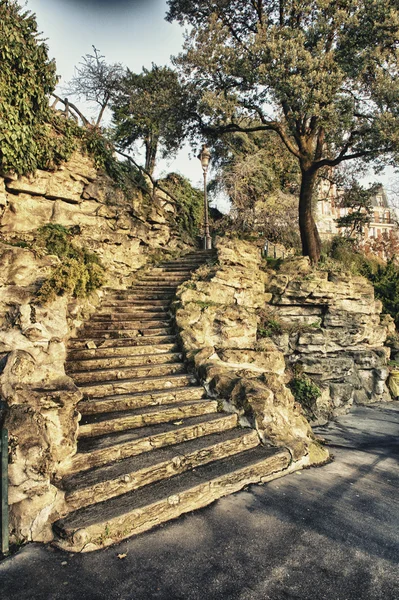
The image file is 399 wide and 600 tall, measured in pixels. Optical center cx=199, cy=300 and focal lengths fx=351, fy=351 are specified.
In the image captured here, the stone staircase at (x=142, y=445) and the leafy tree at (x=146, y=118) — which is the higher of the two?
the leafy tree at (x=146, y=118)

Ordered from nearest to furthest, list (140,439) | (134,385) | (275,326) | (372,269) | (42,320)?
(140,439)
(42,320)
(134,385)
(275,326)
(372,269)

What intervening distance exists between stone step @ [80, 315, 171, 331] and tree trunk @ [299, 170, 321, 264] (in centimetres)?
728

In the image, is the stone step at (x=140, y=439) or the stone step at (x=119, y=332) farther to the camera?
the stone step at (x=119, y=332)

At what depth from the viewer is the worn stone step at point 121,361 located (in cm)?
603

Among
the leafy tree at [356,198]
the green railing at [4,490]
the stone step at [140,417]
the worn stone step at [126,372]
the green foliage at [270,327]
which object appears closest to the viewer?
the green railing at [4,490]

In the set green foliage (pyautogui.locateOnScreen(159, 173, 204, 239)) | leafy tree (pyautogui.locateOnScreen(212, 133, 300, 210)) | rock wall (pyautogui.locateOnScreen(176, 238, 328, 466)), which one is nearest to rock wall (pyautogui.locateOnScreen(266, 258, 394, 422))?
rock wall (pyautogui.locateOnScreen(176, 238, 328, 466))

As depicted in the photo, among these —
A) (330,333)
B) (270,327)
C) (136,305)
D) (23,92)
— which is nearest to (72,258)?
(136,305)

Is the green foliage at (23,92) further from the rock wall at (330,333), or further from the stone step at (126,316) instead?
the rock wall at (330,333)

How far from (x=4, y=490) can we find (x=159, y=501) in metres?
1.44

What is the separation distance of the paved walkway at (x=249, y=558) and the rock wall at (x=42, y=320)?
58 centimetres

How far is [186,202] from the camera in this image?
17.5 m

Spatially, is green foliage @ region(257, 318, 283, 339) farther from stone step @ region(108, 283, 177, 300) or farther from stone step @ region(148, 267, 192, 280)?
stone step @ region(108, 283, 177, 300)

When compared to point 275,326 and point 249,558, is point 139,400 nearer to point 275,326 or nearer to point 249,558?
point 249,558

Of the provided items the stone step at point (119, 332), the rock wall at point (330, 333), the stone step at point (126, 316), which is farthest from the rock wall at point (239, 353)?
the rock wall at point (330, 333)
